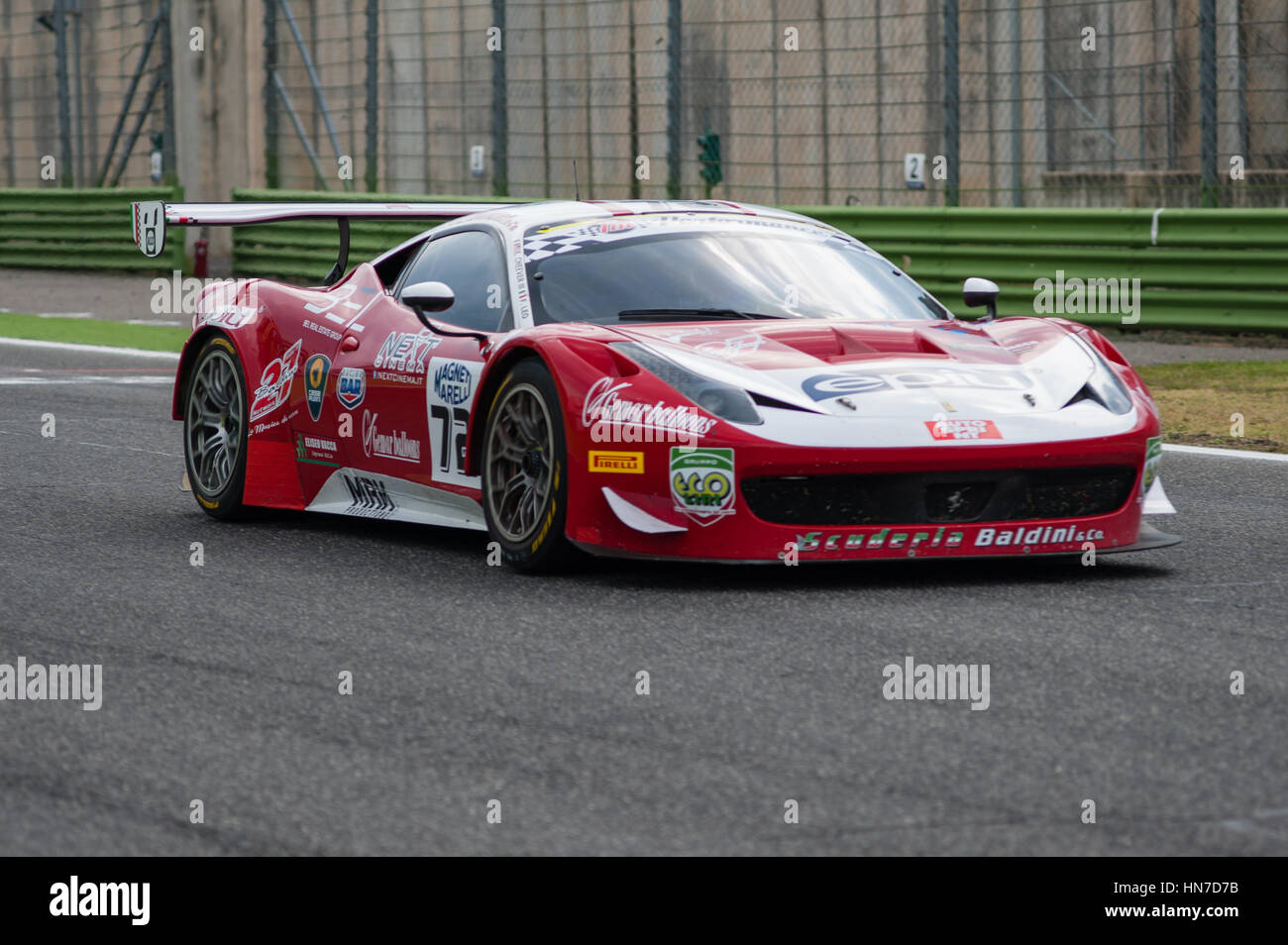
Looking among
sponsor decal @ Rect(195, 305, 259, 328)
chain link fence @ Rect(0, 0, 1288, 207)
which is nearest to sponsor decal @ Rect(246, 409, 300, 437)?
sponsor decal @ Rect(195, 305, 259, 328)

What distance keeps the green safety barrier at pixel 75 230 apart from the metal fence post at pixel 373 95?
3385 millimetres

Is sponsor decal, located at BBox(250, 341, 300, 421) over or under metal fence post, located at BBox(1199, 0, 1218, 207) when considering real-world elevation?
under

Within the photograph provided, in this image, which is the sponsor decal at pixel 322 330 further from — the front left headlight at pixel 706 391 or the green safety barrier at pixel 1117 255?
the green safety barrier at pixel 1117 255

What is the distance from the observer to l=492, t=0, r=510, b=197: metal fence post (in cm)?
1978

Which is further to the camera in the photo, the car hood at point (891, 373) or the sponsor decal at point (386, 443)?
the sponsor decal at point (386, 443)

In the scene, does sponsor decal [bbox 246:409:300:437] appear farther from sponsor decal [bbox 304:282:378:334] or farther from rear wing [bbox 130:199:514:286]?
rear wing [bbox 130:199:514:286]

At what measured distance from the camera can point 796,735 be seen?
14.2ft

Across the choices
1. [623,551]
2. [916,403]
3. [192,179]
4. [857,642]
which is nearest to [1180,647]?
[857,642]

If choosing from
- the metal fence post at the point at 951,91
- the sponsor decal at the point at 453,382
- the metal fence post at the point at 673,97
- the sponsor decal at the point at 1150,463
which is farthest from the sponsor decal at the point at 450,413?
the metal fence post at the point at 673,97

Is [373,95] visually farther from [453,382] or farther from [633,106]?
[453,382]

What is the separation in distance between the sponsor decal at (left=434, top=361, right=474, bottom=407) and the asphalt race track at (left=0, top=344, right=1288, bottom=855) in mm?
509

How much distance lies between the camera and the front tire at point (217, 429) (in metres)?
7.89

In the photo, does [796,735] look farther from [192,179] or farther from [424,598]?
[192,179]
